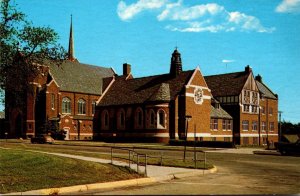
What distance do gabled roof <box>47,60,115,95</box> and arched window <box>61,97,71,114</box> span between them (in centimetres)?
192

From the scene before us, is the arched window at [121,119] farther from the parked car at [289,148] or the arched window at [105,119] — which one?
the parked car at [289,148]

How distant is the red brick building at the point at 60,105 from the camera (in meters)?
72.9

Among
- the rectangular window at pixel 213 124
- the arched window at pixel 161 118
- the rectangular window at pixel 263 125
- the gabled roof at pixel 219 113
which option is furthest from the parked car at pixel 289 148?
the rectangular window at pixel 263 125

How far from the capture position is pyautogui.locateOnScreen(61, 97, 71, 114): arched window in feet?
250

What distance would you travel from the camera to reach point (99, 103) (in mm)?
74062

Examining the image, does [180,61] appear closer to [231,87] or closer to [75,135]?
[231,87]

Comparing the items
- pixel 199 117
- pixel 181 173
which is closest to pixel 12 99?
pixel 181 173

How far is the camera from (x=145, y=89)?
222 ft

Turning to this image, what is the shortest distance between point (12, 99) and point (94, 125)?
39.1 m

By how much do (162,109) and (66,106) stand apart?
23715mm

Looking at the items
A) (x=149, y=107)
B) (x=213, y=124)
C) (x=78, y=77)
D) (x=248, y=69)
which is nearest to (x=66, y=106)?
(x=78, y=77)

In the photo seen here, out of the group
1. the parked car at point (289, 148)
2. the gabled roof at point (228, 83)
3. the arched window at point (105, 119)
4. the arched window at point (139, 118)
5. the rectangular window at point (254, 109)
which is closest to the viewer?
the parked car at point (289, 148)

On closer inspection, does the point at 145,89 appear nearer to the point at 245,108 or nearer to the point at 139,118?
the point at 139,118

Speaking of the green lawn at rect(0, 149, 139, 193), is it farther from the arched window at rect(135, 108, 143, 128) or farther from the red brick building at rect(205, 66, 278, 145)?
the red brick building at rect(205, 66, 278, 145)
